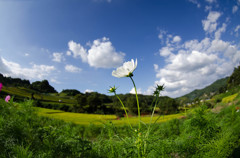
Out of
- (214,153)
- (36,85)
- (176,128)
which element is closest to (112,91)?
(214,153)

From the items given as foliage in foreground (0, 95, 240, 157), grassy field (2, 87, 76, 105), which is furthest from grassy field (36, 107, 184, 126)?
grassy field (2, 87, 76, 105)

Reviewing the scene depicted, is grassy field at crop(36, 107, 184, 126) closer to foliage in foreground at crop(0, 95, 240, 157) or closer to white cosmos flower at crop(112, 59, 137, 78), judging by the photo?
foliage in foreground at crop(0, 95, 240, 157)

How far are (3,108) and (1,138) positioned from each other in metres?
0.99

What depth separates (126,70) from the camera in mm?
942

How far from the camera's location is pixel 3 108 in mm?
2148

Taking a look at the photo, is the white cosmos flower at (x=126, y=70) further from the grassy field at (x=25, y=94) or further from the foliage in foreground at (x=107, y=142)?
the grassy field at (x=25, y=94)

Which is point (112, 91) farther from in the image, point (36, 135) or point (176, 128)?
point (176, 128)

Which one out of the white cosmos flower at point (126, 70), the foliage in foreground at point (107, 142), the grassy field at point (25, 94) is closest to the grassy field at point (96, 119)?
the foliage in foreground at point (107, 142)

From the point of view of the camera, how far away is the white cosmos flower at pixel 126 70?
942mm

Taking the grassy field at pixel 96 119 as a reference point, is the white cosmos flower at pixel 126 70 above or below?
above

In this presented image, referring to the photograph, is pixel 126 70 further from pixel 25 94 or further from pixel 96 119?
pixel 25 94

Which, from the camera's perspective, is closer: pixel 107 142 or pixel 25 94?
pixel 107 142

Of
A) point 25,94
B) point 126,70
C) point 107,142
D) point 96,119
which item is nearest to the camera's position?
point 126,70

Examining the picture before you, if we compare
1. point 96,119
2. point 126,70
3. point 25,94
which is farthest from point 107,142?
point 25,94
